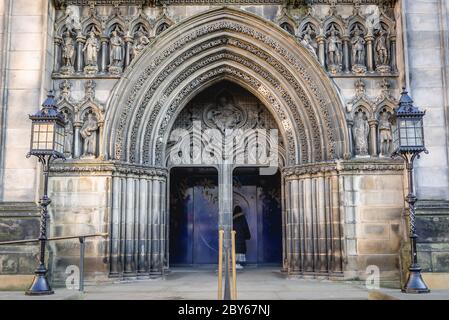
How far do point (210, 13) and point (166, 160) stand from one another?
384cm

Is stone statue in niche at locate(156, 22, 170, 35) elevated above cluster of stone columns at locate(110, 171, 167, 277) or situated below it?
above

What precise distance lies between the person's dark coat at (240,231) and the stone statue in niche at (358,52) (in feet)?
19.7

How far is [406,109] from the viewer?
980 cm

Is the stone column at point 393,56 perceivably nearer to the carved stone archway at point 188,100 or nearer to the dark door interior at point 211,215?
the carved stone archway at point 188,100

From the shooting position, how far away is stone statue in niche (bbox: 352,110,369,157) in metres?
12.0

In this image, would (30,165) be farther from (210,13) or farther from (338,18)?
(338,18)

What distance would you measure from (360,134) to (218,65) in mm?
3830

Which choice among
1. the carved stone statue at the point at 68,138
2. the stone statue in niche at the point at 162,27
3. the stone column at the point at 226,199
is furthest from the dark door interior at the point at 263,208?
the carved stone statue at the point at 68,138

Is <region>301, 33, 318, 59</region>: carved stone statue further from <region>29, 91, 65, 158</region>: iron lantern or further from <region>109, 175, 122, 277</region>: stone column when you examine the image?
<region>29, 91, 65, 158</region>: iron lantern

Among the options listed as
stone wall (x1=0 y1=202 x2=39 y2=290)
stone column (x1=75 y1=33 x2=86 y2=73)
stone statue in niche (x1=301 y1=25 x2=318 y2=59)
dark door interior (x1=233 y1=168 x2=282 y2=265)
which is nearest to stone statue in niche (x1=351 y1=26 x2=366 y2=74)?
stone statue in niche (x1=301 y1=25 x2=318 y2=59)

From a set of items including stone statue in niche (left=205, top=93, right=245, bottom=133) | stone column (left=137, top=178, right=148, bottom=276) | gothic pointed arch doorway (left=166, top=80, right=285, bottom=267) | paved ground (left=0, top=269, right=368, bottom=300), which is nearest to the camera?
paved ground (left=0, top=269, right=368, bottom=300)

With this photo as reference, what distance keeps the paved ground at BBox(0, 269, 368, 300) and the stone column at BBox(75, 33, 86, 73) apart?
4977 mm

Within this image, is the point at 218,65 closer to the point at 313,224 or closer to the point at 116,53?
the point at 116,53
